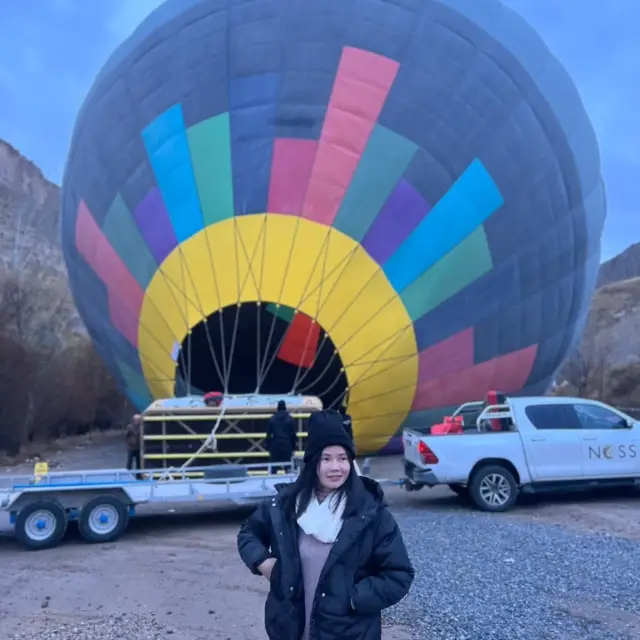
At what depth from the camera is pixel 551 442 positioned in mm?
8289

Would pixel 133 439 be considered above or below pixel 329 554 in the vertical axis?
above

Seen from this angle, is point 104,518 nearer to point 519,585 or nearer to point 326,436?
point 519,585

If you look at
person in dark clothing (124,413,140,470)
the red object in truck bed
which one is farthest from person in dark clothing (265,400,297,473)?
person in dark clothing (124,413,140,470)

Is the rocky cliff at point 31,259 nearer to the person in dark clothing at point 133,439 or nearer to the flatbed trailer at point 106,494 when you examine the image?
the person in dark clothing at point 133,439

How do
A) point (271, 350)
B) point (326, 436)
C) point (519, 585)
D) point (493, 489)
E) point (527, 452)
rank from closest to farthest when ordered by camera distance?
1. point (326, 436)
2. point (519, 585)
3. point (493, 489)
4. point (527, 452)
5. point (271, 350)

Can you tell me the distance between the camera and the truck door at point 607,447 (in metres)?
8.34

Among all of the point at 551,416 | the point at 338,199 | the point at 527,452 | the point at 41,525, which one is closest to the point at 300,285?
the point at 338,199

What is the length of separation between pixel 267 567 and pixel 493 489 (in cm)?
608

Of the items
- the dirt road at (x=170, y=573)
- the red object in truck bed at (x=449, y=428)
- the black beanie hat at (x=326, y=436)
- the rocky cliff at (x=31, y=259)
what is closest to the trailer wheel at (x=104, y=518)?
the dirt road at (x=170, y=573)

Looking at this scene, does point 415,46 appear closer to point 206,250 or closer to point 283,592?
point 206,250

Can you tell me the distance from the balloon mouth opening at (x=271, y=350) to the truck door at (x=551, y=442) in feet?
6.86

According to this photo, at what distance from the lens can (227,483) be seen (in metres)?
7.20

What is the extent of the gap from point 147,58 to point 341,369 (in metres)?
4.60

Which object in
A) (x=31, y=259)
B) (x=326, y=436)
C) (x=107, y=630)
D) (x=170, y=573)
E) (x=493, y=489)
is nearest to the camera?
(x=326, y=436)
